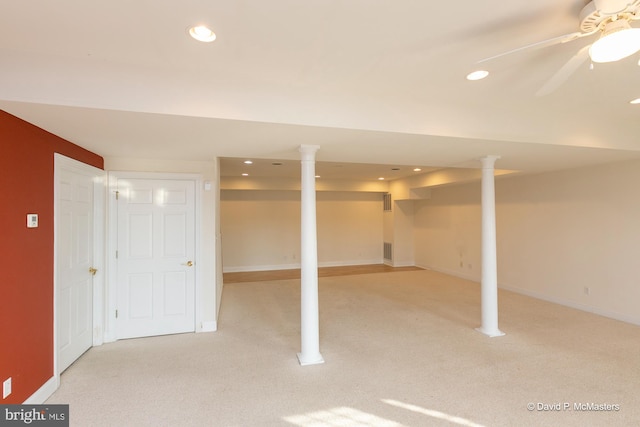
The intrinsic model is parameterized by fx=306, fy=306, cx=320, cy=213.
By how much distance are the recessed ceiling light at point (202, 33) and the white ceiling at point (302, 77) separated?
0.04 metres

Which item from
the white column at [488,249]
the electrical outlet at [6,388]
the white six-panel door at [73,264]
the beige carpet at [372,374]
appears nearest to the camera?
the electrical outlet at [6,388]

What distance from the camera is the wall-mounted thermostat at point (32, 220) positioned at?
2.35 m

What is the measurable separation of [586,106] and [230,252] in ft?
24.6

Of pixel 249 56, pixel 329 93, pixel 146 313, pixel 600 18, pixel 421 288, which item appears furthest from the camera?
pixel 421 288

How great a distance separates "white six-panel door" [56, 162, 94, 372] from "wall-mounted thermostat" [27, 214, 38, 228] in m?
0.29

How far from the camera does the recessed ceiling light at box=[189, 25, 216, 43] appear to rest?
1642mm

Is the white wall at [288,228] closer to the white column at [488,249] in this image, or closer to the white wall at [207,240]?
the white wall at [207,240]

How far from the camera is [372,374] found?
289cm

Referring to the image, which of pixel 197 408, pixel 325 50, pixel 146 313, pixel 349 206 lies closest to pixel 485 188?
pixel 325 50

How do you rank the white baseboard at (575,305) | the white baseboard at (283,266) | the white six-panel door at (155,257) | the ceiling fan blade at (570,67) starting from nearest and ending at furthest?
1. the ceiling fan blade at (570,67)
2. the white six-panel door at (155,257)
3. the white baseboard at (575,305)
4. the white baseboard at (283,266)

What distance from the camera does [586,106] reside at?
2875 mm

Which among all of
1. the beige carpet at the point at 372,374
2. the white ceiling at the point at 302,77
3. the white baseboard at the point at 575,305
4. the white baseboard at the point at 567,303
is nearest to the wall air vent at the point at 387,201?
the white baseboard at the point at 567,303

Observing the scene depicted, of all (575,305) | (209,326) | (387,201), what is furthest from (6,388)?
(387,201)

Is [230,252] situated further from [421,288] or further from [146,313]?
[421,288]
